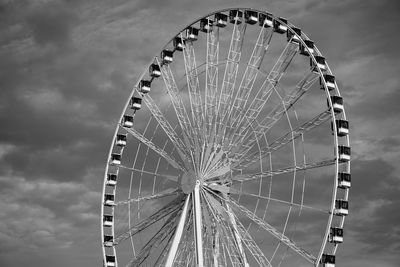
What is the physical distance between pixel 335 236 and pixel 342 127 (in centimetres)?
618

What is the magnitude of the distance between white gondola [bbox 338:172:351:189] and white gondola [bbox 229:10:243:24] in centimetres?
1255

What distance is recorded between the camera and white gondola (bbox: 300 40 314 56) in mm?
49438

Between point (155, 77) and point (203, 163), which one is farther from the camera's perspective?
point (155, 77)

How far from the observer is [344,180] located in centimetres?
4634

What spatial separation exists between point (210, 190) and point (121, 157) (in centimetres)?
944

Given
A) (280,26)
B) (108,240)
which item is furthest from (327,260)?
(108,240)

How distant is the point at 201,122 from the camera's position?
50281mm

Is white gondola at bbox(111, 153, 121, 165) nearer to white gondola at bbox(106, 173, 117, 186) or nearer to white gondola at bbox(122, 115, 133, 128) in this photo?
white gondola at bbox(106, 173, 117, 186)

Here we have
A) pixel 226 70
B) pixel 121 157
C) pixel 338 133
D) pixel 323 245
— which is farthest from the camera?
pixel 121 157

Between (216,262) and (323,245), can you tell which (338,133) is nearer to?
(323,245)

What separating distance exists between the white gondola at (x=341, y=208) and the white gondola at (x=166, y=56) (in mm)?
15676

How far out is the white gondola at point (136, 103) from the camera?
184ft

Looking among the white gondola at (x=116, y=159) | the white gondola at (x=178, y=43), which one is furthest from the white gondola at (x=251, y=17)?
the white gondola at (x=116, y=159)

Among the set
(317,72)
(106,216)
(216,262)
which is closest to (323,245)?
(216,262)
